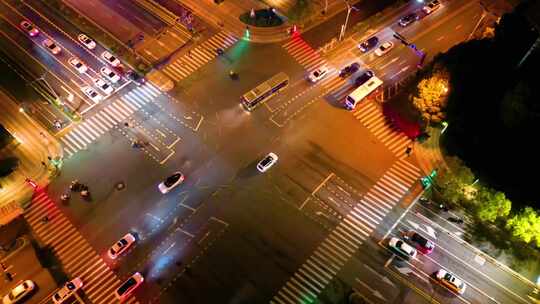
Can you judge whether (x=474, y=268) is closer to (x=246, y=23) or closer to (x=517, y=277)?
(x=517, y=277)

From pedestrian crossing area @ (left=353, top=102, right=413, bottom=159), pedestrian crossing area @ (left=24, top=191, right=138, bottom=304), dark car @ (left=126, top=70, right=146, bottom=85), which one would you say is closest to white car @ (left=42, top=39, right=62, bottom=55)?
dark car @ (left=126, top=70, right=146, bottom=85)

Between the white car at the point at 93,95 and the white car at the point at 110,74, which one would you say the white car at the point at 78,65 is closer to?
the white car at the point at 110,74

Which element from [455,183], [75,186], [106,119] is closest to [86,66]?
[106,119]

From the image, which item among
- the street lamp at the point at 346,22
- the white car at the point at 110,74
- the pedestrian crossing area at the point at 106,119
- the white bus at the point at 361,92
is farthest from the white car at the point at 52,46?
the white bus at the point at 361,92

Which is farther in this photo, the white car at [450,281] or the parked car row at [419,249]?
the parked car row at [419,249]

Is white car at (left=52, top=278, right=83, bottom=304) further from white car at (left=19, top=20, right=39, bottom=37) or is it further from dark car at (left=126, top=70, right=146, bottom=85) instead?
white car at (left=19, top=20, right=39, bottom=37)

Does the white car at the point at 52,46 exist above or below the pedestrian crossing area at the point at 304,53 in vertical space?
below

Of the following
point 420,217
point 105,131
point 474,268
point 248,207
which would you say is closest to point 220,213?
point 248,207
